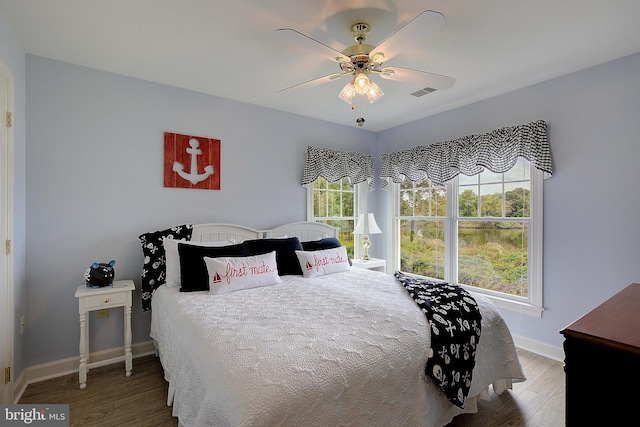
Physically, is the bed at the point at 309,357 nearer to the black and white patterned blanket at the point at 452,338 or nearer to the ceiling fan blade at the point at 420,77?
the black and white patterned blanket at the point at 452,338

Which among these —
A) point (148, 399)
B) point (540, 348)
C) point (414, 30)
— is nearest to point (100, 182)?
point (148, 399)

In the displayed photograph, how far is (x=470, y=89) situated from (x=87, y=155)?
3.55m

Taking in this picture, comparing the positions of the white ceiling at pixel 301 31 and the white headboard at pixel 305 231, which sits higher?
the white ceiling at pixel 301 31

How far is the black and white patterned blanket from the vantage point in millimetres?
1601

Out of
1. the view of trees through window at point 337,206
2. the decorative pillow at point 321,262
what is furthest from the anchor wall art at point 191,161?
the view of trees through window at point 337,206

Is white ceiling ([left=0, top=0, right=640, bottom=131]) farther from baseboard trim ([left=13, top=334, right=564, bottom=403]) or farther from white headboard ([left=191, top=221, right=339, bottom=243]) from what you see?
baseboard trim ([left=13, top=334, right=564, bottom=403])

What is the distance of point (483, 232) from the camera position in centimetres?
342

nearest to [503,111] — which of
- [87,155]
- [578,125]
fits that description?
[578,125]

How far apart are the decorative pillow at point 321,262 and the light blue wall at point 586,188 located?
1.81 m

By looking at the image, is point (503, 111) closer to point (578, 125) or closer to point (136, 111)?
point (578, 125)

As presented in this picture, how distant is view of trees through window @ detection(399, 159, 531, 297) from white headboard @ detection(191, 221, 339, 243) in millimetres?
1128

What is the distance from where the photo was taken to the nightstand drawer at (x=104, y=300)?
2320mm

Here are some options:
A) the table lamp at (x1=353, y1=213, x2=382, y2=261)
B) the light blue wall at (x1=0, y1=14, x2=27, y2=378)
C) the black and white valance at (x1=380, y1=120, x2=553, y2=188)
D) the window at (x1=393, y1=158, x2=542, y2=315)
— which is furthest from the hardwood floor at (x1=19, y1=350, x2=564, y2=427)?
the table lamp at (x1=353, y1=213, x2=382, y2=261)

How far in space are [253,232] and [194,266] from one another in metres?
0.98
